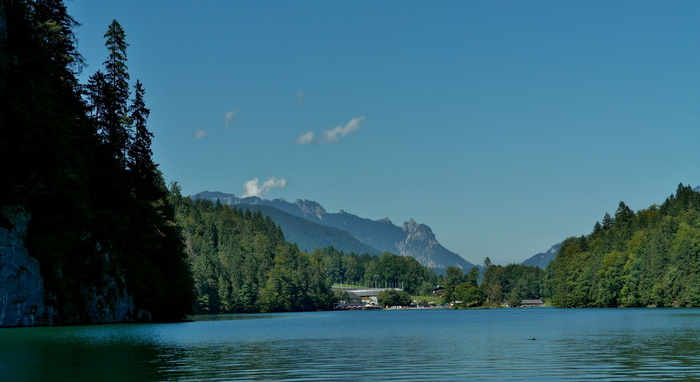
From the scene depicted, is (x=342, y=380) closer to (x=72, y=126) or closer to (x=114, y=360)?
(x=114, y=360)

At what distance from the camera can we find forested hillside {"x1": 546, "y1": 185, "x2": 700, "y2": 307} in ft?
502

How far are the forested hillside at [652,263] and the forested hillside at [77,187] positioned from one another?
9880 cm

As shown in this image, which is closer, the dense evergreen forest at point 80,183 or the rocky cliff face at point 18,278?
the rocky cliff face at point 18,278

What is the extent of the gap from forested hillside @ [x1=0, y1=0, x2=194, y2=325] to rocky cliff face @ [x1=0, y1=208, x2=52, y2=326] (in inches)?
6.6

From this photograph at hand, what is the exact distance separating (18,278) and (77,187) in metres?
13.9

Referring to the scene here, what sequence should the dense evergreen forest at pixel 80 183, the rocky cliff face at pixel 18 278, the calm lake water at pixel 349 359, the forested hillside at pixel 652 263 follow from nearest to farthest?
the calm lake water at pixel 349 359
the rocky cliff face at pixel 18 278
the dense evergreen forest at pixel 80 183
the forested hillside at pixel 652 263

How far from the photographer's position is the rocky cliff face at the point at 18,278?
63312 mm

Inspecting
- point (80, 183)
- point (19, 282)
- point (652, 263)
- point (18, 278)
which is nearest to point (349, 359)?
point (18, 278)

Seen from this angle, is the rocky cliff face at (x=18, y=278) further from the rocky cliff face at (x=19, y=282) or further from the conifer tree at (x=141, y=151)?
the conifer tree at (x=141, y=151)

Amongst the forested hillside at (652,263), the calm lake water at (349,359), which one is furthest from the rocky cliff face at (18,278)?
the forested hillside at (652,263)

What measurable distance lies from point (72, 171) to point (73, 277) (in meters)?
10.7

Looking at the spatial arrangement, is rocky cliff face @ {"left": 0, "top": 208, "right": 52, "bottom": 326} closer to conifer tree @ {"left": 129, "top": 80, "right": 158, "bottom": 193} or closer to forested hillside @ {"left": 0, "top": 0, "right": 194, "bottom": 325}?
forested hillside @ {"left": 0, "top": 0, "right": 194, "bottom": 325}

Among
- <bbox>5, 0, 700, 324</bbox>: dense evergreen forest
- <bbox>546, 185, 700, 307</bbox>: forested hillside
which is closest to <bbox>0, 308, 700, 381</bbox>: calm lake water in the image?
<bbox>5, 0, 700, 324</bbox>: dense evergreen forest

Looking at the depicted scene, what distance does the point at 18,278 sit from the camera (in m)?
64.7
